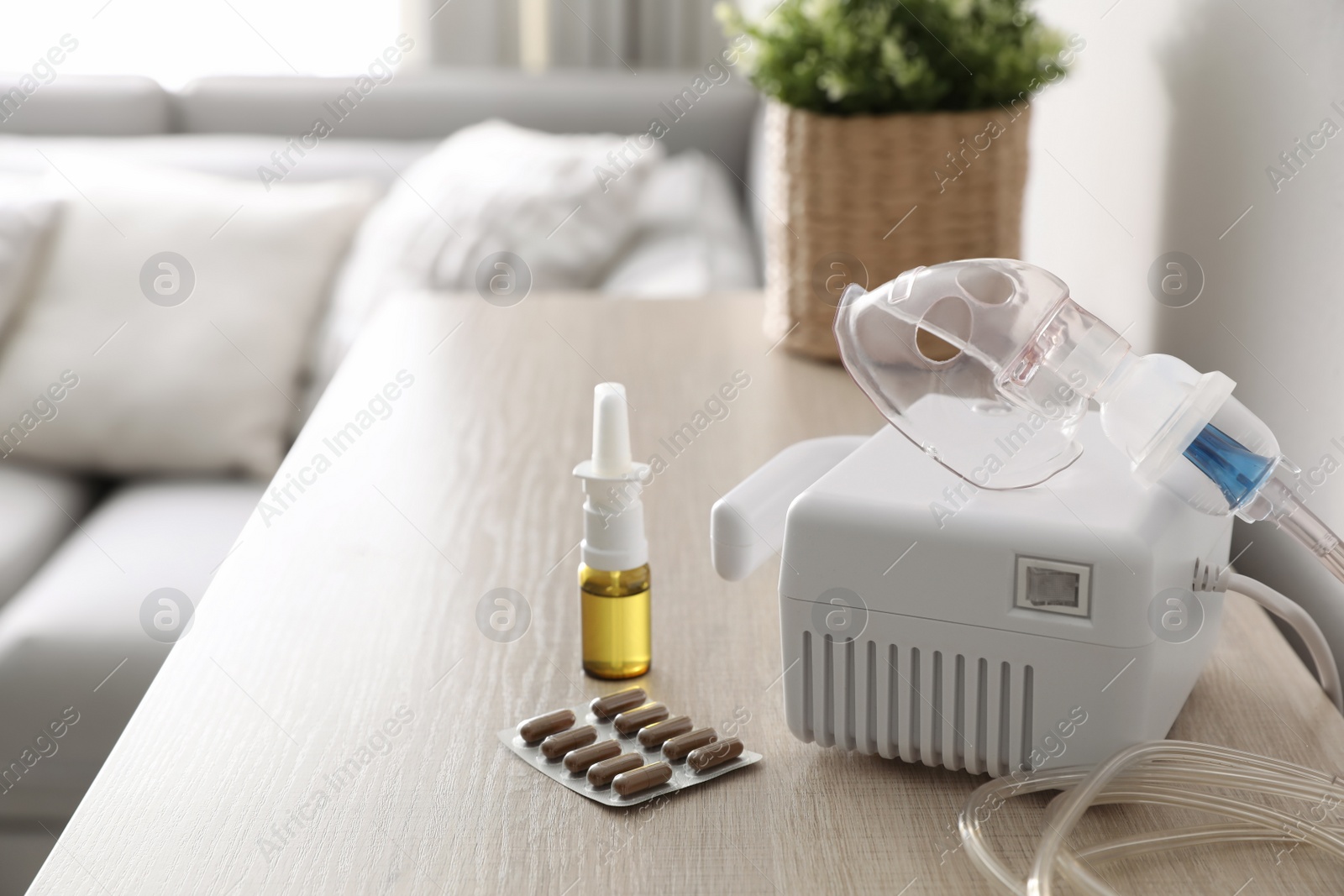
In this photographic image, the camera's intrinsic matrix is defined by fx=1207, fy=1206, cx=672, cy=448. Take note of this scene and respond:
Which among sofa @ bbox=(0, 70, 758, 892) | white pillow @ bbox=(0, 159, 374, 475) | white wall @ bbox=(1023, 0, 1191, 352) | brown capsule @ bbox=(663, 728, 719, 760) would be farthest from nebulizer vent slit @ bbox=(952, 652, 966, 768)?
white pillow @ bbox=(0, 159, 374, 475)

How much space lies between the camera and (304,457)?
0.90 metres

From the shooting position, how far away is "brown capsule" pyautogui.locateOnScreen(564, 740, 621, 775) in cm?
54

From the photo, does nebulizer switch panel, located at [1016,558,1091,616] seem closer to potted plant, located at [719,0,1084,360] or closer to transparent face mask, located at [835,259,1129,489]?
transparent face mask, located at [835,259,1129,489]

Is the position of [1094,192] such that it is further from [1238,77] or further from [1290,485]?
[1290,485]

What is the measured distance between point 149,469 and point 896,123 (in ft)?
3.99

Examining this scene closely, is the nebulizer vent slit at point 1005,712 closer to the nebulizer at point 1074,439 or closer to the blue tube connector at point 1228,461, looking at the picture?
the nebulizer at point 1074,439

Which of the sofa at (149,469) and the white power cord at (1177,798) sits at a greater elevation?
the sofa at (149,469)

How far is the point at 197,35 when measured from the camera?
2.87m

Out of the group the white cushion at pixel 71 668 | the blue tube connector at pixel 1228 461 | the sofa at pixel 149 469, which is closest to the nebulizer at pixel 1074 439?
the blue tube connector at pixel 1228 461

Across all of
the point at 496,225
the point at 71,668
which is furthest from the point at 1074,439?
the point at 496,225

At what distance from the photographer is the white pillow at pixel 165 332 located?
1.69 m

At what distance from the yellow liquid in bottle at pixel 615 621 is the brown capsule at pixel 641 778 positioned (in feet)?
0.31

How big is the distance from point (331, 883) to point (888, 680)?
0.24 m

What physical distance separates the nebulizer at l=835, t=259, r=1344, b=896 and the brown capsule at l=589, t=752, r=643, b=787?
146 mm
